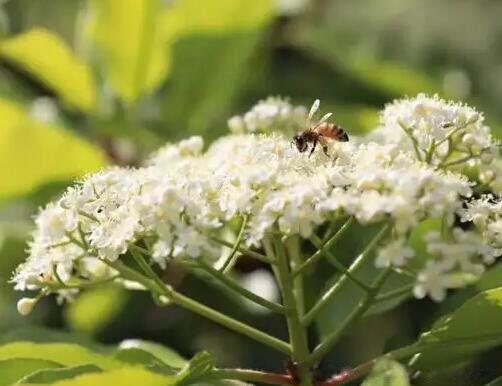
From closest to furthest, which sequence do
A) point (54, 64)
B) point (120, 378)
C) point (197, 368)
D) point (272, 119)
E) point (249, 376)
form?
point (120, 378)
point (197, 368)
point (249, 376)
point (272, 119)
point (54, 64)

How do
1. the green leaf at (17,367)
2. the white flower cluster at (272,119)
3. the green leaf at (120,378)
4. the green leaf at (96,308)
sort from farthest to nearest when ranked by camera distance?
1. the green leaf at (96,308)
2. the white flower cluster at (272,119)
3. the green leaf at (17,367)
4. the green leaf at (120,378)

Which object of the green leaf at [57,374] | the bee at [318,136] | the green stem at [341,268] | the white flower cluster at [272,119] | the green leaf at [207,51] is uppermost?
the green leaf at [207,51]

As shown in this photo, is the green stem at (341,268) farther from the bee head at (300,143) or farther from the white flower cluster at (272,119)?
the white flower cluster at (272,119)

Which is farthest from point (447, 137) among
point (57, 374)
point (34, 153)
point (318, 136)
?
point (34, 153)

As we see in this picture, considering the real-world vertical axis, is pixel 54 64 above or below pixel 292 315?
above

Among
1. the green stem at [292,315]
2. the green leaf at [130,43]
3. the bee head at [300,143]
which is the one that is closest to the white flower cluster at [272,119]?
the bee head at [300,143]

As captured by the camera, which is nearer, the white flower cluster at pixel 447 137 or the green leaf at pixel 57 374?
the green leaf at pixel 57 374

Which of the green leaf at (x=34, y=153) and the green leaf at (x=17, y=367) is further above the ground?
the green leaf at (x=34, y=153)

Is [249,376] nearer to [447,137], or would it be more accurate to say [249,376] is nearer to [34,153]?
[447,137]
